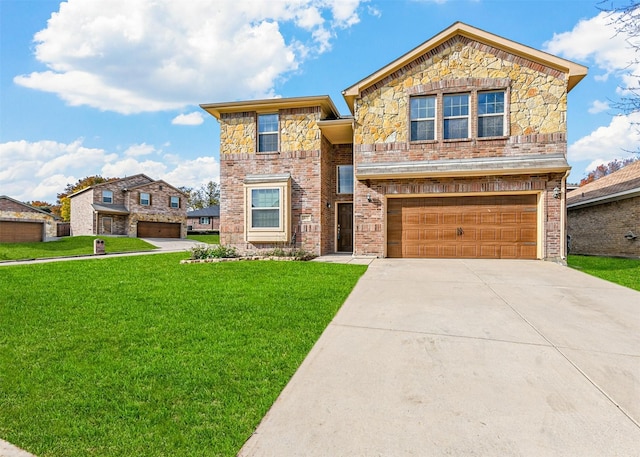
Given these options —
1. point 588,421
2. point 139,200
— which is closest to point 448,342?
point 588,421

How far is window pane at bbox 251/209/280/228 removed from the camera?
41.4 feet

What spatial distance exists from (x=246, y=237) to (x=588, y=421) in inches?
458

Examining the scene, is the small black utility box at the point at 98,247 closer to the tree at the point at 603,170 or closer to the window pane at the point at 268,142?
the window pane at the point at 268,142

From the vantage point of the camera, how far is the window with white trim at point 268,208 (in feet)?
41.1

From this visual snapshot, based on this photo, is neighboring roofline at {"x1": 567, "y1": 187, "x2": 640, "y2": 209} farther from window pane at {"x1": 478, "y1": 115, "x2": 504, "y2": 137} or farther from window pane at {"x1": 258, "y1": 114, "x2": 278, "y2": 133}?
window pane at {"x1": 258, "y1": 114, "x2": 278, "y2": 133}

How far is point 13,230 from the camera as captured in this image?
2238 cm

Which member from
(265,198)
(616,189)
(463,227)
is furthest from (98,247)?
(616,189)

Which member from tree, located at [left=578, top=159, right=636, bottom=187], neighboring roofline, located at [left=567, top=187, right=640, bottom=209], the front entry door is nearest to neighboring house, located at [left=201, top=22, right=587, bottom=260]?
the front entry door

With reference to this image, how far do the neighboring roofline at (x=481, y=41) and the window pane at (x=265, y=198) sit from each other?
450 centimetres

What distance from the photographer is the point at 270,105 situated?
41.7ft

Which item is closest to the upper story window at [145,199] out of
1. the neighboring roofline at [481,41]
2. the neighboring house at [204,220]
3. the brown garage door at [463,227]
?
the neighboring house at [204,220]

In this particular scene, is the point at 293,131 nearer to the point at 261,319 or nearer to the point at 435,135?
the point at 435,135

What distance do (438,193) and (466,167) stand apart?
1.21 m

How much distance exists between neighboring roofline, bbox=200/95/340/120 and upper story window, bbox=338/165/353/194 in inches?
90.9
